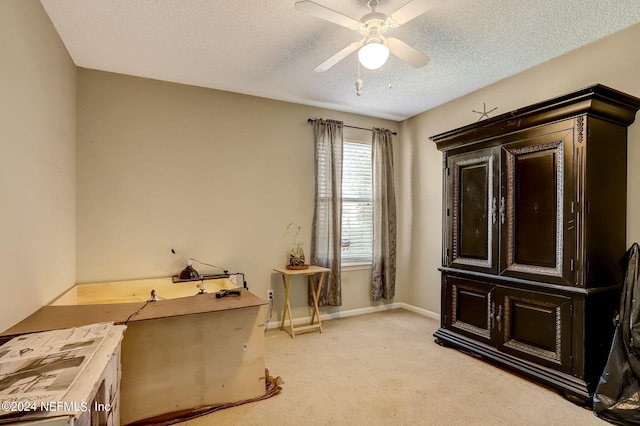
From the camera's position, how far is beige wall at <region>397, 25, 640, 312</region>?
2.42m

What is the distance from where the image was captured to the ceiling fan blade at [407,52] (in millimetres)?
2072

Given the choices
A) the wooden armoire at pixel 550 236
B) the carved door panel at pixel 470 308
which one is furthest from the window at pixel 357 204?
the wooden armoire at pixel 550 236

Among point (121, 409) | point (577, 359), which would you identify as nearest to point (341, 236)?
point (577, 359)

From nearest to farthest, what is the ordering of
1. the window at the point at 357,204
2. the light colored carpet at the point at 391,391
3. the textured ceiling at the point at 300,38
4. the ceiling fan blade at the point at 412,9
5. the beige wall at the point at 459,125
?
1. the ceiling fan blade at the point at 412,9
2. the light colored carpet at the point at 391,391
3. the textured ceiling at the point at 300,38
4. the beige wall at the point at 459,125
5. the window at the point at 357,204

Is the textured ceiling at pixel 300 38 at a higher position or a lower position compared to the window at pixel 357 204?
higher

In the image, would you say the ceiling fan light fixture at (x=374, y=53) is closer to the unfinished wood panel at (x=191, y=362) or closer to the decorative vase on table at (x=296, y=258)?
the unfinished wood panel at (x=191, y=362)

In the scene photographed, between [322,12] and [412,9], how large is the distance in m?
0.48

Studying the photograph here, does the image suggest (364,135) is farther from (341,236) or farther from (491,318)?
(491,318)

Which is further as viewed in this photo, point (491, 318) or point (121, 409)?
point (491, 318)

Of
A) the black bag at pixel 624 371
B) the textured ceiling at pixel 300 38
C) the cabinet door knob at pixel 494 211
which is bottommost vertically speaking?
the black bag at pixel 624 371

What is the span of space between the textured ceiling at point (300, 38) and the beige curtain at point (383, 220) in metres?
0.99

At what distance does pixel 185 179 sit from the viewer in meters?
3.38

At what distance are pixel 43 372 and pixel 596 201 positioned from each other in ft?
10.2

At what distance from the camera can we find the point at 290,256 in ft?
12.4
